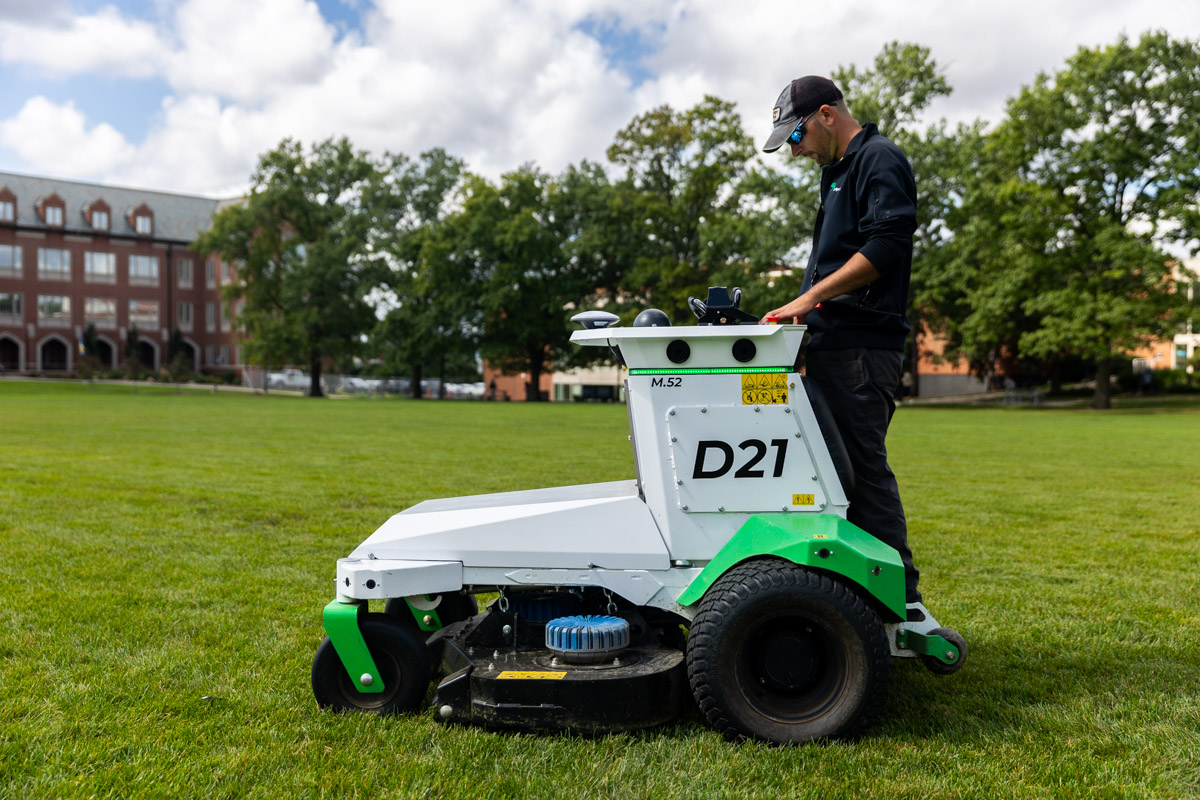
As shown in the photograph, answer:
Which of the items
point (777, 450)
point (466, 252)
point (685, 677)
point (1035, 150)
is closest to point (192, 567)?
point (685, 677)

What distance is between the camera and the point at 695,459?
320cm

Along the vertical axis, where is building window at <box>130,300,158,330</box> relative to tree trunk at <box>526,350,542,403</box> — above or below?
above

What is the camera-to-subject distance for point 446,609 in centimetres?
386

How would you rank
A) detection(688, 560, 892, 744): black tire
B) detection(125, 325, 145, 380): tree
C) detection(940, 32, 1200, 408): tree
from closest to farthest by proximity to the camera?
detection(688, 560, 892, 744): black tire < detection(940, 32, 1200, 408): tree < detection(125, 325, 145, 380): tree

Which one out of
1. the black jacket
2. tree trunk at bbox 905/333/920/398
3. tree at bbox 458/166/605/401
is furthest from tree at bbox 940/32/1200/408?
the black jacket

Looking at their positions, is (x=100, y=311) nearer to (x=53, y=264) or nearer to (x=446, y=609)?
(x=53, y=264)

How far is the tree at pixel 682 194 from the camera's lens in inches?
1773

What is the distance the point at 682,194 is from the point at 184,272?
186 feet

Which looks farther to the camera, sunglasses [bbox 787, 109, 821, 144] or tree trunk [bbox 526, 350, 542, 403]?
tree trunk [bbox 526, 350, 542, 403]

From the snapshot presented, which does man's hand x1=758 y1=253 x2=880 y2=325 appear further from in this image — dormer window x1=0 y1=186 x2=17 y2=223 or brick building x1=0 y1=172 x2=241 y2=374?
dormer window x1=0 y1=186 x2=17 y2=223

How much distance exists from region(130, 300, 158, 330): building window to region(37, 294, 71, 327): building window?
16.3 ft

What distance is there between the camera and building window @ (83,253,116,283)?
77375 millimetres

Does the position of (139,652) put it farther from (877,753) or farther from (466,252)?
(466,252)

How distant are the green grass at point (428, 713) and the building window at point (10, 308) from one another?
254ft
